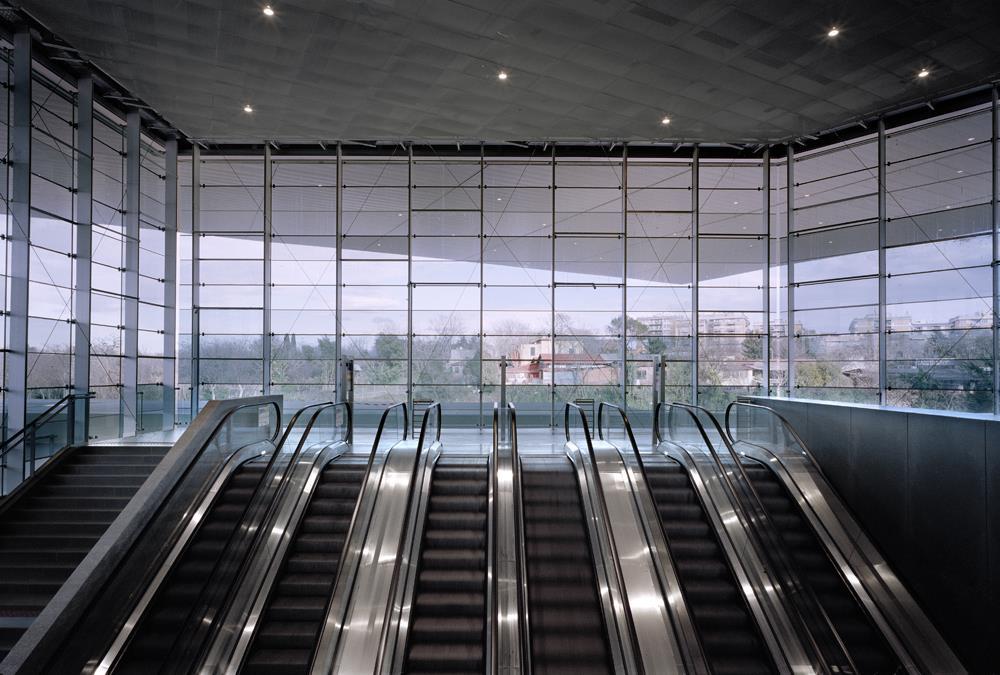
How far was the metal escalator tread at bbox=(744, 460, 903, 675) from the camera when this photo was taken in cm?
599

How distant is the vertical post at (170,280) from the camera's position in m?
14.6

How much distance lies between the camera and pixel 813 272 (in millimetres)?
14562

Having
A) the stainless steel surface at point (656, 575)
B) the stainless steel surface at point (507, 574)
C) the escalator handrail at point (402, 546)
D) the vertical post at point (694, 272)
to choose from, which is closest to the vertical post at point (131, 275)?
the escalator handrail at point (402, 546)

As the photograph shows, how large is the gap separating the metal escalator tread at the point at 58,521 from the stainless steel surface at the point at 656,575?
21.3ft

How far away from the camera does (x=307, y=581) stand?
671cm

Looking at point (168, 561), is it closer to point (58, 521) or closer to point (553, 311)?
point (58, 521)

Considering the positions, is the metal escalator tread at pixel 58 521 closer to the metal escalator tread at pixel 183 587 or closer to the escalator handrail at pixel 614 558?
the metal escalator tread at pixel 183 587

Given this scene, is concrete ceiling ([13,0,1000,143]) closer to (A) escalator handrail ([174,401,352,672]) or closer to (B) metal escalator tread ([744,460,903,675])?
(A) escalator handrail ([174,401,352,672])

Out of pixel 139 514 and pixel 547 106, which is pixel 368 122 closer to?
pixel 547 106

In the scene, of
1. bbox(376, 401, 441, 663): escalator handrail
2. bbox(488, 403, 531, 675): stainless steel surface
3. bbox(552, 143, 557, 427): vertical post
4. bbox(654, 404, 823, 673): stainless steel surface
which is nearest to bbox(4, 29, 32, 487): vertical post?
bbox(376, 401, 441, 663): escalator handrail

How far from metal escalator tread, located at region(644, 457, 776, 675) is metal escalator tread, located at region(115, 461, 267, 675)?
4844mm

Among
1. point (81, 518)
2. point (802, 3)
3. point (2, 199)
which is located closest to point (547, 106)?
point (802, 3)

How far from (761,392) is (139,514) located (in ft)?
44.5

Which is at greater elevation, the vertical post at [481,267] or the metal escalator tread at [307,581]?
the vertical post at [481,267]
